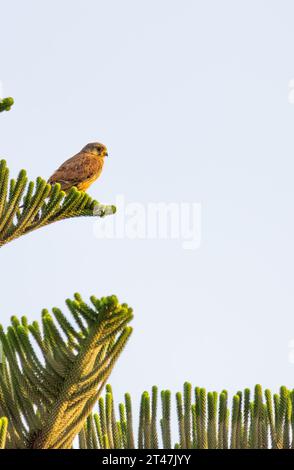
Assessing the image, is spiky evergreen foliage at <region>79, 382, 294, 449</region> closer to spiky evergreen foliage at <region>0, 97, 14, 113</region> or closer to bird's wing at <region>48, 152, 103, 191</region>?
spiky evergreen foliage at <region>0, 97, 14, 113</region>

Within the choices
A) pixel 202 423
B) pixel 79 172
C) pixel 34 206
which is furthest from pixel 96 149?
pixel 202 423

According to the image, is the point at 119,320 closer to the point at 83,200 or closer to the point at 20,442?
the point at 20,442

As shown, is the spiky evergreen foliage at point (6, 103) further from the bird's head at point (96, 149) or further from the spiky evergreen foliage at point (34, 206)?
the bird's head at point (96, 149)

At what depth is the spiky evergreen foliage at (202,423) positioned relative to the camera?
19.9 ft

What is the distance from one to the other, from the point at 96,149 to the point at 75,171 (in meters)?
2.06

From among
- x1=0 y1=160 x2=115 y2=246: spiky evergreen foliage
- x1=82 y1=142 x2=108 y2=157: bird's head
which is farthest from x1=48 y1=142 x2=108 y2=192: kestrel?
x1=0 y1=160 x2=115 y2=246: spiky evergreen foliage

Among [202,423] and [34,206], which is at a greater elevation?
[34,206]

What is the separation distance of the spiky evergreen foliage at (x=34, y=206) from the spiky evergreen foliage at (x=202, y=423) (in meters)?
1.58

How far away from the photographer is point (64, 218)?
7621 mm

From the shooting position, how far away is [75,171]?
995 cm

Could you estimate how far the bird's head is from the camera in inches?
455

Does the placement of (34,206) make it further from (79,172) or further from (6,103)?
(79,172)
